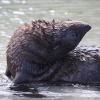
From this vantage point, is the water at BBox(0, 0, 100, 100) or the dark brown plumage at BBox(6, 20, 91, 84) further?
the dark brown plumage at BBox(6, 20, 91, 84)

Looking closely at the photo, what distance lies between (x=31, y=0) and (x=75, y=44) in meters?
8.93

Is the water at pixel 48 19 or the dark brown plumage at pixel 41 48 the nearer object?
the water at pixel 48 19

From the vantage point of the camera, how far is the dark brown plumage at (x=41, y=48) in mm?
7883

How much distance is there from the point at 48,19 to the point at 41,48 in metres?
5.35

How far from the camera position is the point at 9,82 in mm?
8055

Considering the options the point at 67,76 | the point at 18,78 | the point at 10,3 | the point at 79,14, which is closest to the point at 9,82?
the point at 18,78

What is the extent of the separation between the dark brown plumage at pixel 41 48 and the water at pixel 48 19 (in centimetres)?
26

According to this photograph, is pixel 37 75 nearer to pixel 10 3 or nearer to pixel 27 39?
pixel 27 39

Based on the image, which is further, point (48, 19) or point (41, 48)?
point (48, 19)

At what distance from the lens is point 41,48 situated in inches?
312

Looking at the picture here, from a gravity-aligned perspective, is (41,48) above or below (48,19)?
below

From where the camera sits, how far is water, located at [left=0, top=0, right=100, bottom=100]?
24.8 feet

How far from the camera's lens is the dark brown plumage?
7.88m

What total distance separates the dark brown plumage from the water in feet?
0.85
